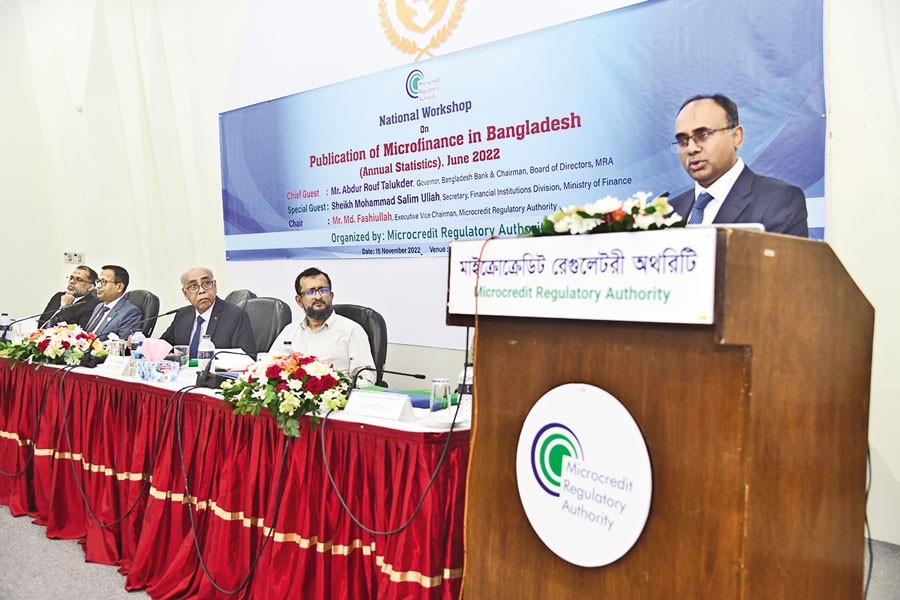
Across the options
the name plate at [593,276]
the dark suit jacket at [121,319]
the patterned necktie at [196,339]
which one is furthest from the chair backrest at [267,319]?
the name plate at [593,276]

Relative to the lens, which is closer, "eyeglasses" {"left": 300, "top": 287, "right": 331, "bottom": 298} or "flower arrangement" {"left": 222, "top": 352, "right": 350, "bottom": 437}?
"flower arrangement" {"left": 222, "top": 352, "right": 350, "bottom": 437}

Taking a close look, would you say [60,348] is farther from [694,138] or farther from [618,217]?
[618,217]

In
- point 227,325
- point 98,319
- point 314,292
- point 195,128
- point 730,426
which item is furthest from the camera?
point 195,128

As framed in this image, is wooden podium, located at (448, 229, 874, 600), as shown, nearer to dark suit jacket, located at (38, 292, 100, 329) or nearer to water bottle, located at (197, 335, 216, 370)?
water bottle, located at (197, 335, 216, 370)

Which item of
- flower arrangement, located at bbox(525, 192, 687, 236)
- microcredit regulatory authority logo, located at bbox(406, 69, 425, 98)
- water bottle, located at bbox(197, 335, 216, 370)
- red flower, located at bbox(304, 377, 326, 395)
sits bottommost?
water bottle, located at bbox(197, 335, 216, 370)

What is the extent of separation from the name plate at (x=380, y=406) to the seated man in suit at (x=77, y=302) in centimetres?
428

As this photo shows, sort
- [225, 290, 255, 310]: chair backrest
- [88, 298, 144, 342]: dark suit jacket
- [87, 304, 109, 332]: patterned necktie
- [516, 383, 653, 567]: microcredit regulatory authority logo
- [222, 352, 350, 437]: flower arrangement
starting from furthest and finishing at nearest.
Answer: [87, 304, 109, 332]: patterned necktie < [88, 298, 144, 342]: dark suit jacket < [225, 290, 255, 310]: chair backrest < [222, 352, 350, 437]: flower arrangement < [516, 383, 653, 567]: microcredit regulatory authority logo

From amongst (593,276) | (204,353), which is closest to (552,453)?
(593,276)

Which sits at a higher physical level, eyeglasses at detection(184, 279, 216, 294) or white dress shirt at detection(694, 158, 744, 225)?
white dress shirt at detection(694, 158, 744, 225)

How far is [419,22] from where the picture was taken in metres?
4.34

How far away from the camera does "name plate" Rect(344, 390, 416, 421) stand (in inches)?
79.5

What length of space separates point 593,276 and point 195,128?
5525 mm

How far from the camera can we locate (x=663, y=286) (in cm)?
110

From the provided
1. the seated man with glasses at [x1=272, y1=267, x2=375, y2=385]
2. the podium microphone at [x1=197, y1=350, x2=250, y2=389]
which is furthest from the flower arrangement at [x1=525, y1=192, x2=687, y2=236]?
the seated man with glasses at [x1=272, y1=267, x2=375, y2=385]
